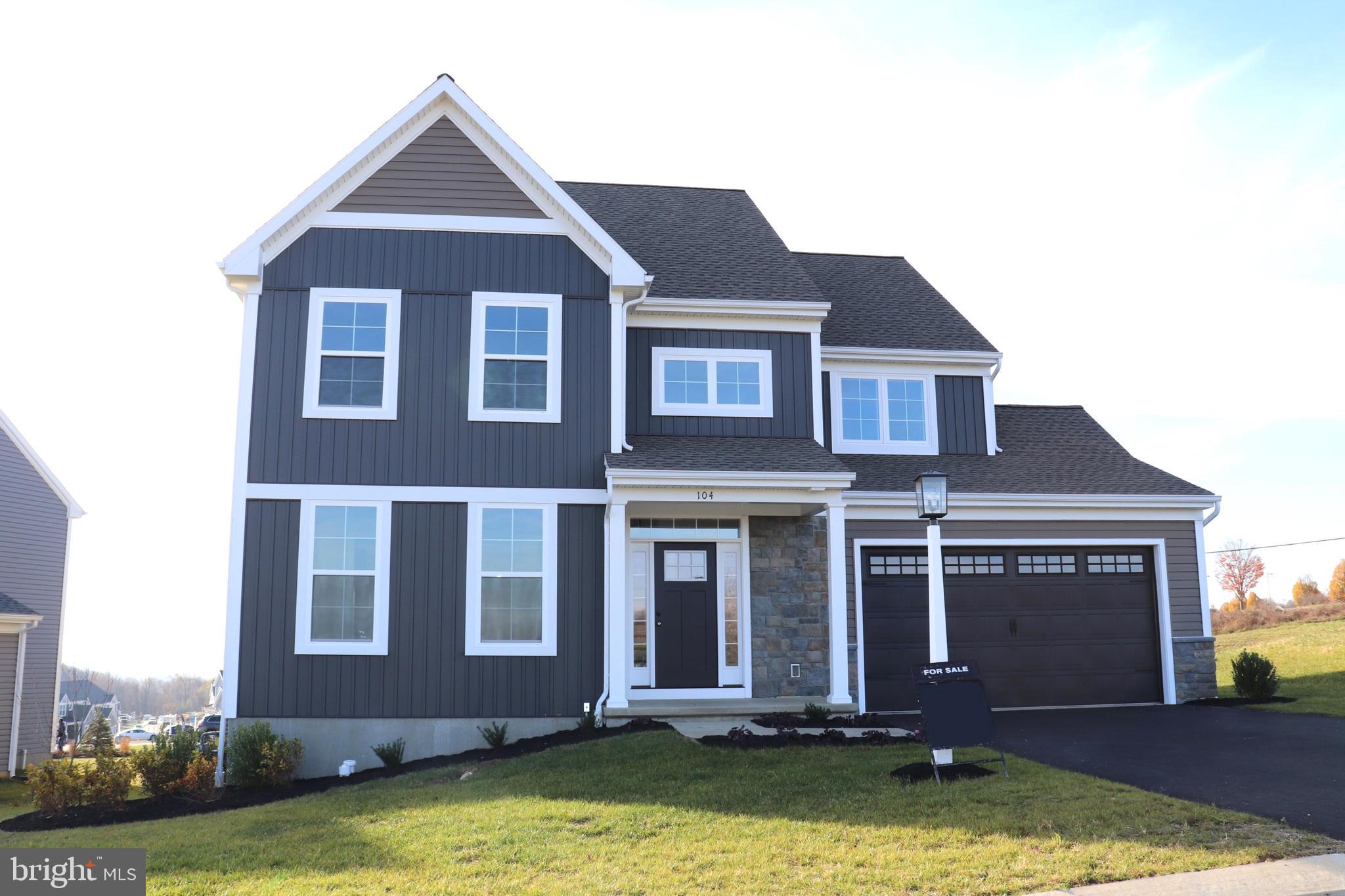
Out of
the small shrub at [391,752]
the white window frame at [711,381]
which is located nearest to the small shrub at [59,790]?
the small shrub at [391,752]

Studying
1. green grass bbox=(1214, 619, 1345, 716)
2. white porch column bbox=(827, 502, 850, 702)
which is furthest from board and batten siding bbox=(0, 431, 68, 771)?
green grass bbox=(1214, 619, 1345, 716)

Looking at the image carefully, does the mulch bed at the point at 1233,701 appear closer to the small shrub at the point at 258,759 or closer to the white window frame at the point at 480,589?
the white window frame at the point at 480,589

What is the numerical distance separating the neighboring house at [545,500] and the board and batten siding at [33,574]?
11466 mm

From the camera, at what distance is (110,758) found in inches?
470

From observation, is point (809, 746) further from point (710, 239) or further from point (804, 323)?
point (710, 239)

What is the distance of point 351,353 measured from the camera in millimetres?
13188

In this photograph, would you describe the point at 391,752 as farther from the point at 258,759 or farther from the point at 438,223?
the point at 438,223

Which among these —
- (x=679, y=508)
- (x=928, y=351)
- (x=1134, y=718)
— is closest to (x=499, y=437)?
(x=679, y=508)

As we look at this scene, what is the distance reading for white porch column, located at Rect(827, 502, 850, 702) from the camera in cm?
1274

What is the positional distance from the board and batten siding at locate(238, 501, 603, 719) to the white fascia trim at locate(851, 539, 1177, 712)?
427cm

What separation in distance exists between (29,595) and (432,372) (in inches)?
541

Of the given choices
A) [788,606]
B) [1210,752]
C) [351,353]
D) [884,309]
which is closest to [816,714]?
[788,606]

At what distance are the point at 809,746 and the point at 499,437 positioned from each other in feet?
18.1

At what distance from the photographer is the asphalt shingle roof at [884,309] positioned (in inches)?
661
